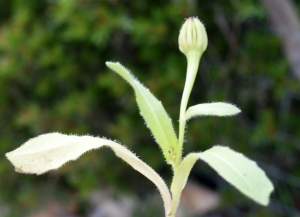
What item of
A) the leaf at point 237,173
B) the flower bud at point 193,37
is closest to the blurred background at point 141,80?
the flower bud at point 193,37

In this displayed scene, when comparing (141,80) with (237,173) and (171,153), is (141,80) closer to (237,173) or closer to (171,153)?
(171,153)

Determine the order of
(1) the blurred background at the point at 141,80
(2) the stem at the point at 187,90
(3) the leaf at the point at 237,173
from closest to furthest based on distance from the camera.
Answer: (3) the leaf at the point at 237,173, (2) the stem at the point at 187,90, (1) the blurred background at the point at 141,80

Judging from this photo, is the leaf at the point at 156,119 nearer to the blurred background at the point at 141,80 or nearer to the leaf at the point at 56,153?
the leaf at the point at 56,153

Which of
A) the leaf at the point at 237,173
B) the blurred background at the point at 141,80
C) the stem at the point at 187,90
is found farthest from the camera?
the blurred background at the point at 141,80

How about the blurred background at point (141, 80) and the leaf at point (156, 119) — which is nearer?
the leaf at point (156, 119)

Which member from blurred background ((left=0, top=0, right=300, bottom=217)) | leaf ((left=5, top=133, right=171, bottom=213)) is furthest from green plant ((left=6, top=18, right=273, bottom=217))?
blurred background ((left=0, top=0, right=300, bottom=217))

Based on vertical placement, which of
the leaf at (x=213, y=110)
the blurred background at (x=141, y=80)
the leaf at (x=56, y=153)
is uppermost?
the leaf at (x=213, y=110)

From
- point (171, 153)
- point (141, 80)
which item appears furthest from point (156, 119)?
point (141, 80)
